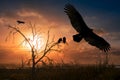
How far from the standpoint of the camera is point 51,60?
2611 centimetres

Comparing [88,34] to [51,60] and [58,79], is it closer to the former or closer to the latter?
[51,60]

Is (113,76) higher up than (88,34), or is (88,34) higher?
(88,34)

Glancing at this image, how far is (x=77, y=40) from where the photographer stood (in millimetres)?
21375

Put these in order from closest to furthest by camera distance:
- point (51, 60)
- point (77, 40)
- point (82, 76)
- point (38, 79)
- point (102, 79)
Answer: point (77, 40), point (51, 60), point (102, 79), point (82, 76), point (38, 79)


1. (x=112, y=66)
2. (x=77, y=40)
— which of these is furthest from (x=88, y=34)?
(x=112, y=66)

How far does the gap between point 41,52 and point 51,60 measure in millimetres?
1100

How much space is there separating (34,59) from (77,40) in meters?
6.57

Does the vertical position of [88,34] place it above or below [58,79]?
above

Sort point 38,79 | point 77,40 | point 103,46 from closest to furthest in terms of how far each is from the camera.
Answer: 1. point 77,40
2. point 103,46
3. point 38,79

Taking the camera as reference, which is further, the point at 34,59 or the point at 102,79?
the point at 102,79

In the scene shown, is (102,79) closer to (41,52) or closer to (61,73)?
(61,73)

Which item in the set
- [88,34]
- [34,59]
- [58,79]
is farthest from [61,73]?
[88,34]

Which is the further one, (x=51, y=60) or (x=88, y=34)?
(x=51, y=60)

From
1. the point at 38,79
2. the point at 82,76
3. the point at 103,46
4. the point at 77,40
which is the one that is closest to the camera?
the point at 77,40
